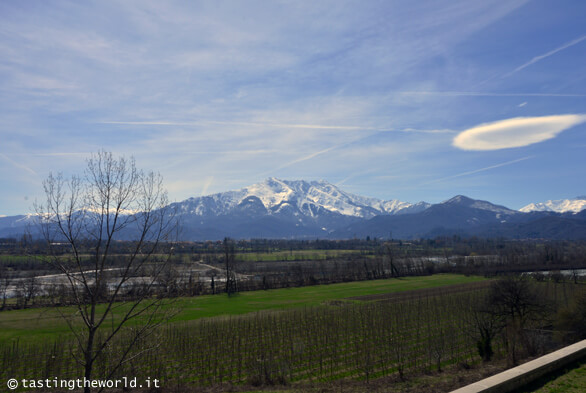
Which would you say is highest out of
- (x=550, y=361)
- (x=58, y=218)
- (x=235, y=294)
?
(x=58, y=218)

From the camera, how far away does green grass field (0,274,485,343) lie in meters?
43.8

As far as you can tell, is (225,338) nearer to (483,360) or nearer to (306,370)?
(306,370)

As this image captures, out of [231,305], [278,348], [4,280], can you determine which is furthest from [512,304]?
[4,280]

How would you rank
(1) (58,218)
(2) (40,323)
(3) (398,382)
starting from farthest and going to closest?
1. (2) (40,323)
2. (3) (398,382)
3. (1) (58,218)

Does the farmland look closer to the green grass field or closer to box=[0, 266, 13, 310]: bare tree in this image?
the green grass field

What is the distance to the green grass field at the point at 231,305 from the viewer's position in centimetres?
4375

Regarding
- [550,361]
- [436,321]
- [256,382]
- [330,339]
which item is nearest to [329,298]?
[436,321]

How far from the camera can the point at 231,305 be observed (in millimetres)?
63594

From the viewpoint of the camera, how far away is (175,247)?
473 inches

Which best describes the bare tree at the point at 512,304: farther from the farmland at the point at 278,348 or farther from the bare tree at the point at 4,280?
the bare tree at the point at 4,280

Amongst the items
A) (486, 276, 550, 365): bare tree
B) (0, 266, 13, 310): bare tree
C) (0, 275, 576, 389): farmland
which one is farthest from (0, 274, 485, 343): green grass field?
(486, 276, 550, 365): bare tree

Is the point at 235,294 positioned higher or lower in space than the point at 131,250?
lower

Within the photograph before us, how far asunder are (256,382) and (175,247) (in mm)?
15217

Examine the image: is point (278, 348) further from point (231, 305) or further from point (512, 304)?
point (231, 305)
